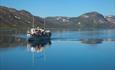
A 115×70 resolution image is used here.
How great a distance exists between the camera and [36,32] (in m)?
44.9

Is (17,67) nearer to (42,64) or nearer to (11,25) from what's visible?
(42,64)

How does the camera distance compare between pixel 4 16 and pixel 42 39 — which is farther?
pixel 4 16

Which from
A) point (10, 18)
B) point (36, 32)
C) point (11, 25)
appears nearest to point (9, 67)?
point (36, 32)

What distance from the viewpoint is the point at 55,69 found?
683 inches

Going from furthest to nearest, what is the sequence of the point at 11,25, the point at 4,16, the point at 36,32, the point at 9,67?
the point at 4,16 → the point at 11,25 → the point at 36,32 → the point at 9,67

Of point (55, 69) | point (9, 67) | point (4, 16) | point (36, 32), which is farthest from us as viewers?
point (4, 16)

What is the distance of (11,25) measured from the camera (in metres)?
142

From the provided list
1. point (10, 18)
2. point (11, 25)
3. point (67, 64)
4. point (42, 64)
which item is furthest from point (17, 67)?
point (10, 18)

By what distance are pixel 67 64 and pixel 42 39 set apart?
25758 millimetres

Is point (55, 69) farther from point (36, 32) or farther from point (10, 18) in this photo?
point (10, 18)

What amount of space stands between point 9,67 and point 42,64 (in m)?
2.65

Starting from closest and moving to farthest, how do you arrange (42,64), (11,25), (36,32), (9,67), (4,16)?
1. (9,67)
2. (42,64)
3. (36,32)
4. (11,25)
5. (4,16)

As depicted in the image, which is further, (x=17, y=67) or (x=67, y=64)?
(x=67, y=64)

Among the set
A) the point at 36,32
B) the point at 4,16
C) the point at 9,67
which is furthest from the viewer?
the point at 4,16
